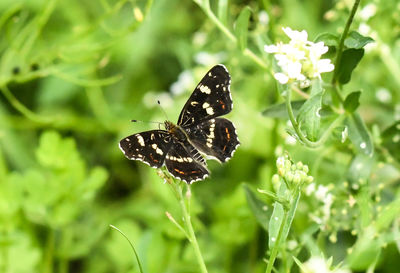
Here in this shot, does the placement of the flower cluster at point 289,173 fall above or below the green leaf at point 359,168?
above

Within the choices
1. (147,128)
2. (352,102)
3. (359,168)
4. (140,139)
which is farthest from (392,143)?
(147,128)

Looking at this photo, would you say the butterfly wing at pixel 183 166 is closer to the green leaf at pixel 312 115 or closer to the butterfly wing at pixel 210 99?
the butterfly wing at pixel 210 99

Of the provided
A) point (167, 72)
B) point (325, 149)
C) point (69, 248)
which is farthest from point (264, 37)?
point (167, 72)

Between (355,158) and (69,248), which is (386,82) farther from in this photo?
(69,248)

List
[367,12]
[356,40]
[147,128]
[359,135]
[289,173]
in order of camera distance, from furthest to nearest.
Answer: [147,128], [367,12], [359,135], [356,40], [289,173]

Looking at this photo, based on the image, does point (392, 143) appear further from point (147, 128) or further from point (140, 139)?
point (147, 128)

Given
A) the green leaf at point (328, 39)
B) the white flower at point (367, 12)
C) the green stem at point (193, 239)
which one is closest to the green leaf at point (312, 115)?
the green leaf at point (328, 39)

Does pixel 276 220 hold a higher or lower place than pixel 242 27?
lower
